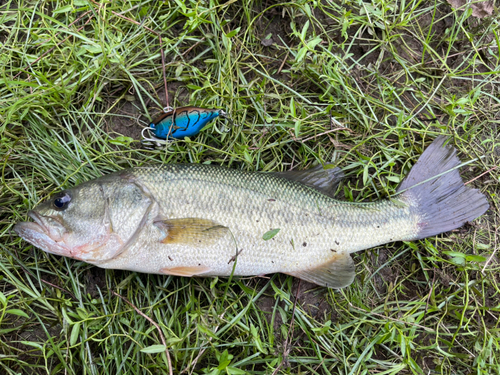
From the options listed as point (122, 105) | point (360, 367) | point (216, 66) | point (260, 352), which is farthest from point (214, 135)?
point (360, 367)

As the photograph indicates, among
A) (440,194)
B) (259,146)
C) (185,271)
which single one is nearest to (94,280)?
(185,271)

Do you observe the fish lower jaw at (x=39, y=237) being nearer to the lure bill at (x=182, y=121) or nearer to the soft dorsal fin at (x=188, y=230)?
the soft dorsal fin at (x=188, y=230)

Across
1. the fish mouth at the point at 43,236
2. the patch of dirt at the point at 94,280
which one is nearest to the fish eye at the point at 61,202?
the fish mouth at the point at 43,236

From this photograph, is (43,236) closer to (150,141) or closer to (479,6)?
(150,141)

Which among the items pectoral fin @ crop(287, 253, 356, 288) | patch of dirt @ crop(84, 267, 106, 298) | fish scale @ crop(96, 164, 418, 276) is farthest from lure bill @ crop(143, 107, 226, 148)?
pectoral fin @ crop(287, 253, 356, 288)

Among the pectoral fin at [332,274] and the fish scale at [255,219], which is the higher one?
the fish scale at [255,219]

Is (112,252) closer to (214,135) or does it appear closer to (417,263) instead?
(214,135)
